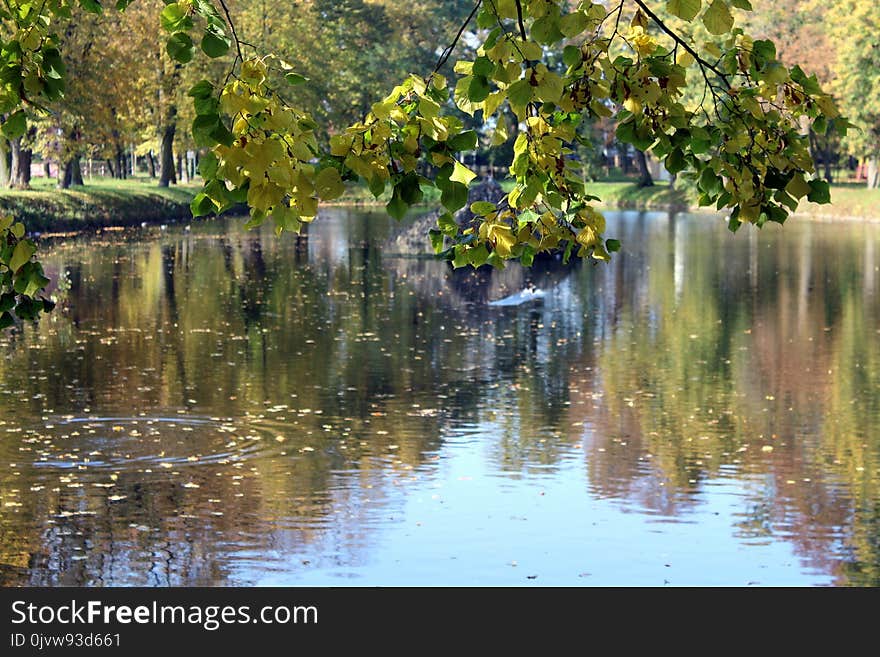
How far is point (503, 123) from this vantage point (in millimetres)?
7785

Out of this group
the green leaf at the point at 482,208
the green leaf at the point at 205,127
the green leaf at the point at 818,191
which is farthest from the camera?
the green leaf at the point at 482,208

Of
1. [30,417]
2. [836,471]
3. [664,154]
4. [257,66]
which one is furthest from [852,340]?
[257,66]

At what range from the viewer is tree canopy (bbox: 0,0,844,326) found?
6.68 meters

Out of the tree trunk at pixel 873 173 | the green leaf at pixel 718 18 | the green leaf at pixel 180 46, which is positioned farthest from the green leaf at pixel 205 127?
the tree trunk at pixel 873 173

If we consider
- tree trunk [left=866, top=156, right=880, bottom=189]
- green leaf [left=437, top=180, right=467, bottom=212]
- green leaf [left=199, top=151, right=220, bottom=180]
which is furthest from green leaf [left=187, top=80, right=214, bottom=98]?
tree trunk [left=866, top=156, right=880, bottom=189]

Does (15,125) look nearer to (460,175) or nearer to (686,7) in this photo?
(460,175)

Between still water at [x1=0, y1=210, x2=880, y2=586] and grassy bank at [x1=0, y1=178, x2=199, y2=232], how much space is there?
68.3 ft

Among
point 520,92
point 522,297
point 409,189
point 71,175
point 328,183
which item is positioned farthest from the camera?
point 71,175

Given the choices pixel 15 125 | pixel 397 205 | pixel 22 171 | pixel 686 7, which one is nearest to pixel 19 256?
pixel 15 125

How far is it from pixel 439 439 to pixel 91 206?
47350mm

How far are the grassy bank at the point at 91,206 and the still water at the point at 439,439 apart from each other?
20.8 m

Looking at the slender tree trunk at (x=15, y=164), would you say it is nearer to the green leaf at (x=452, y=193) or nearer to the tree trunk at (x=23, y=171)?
the tree trunk at (x=23, y=171)

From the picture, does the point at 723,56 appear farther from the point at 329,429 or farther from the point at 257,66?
the point at 329,429

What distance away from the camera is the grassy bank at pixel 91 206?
183 ft
